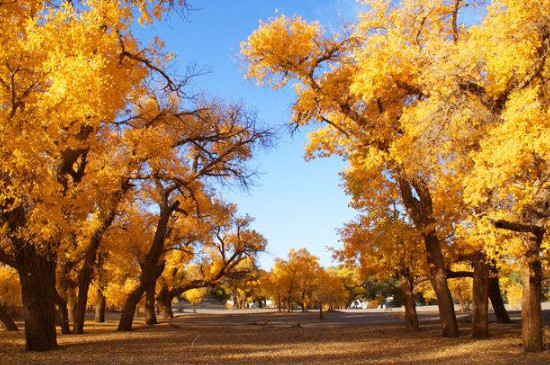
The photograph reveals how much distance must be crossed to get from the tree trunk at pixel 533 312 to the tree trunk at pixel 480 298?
3.37 metres

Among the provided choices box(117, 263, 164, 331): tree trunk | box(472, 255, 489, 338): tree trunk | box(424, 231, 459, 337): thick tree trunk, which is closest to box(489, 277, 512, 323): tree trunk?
box(424, 231, 459, 337): thick tree trunk

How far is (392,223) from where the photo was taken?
1650 centimetres

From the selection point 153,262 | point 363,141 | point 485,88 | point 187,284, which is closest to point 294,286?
point 187,284

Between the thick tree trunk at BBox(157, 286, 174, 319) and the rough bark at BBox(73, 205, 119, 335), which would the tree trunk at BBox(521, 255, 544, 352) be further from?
the thick tree trunk at BBox(157, 286, 174, 319)

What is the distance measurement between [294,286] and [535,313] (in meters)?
40.1

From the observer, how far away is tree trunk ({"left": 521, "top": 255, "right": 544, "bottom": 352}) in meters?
10.0

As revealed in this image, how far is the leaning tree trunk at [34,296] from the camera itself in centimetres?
1171

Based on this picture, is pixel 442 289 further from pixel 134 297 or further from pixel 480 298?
pixel 134 297

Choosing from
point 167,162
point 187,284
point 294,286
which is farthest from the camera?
point 294,286

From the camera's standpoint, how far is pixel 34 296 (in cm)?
1183

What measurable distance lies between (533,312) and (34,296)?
11.8 m

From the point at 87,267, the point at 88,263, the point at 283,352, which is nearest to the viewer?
the point at 283,352

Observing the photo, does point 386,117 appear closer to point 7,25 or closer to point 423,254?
point 423,254

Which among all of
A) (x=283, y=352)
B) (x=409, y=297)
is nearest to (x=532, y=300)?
(x=283, y=352)
